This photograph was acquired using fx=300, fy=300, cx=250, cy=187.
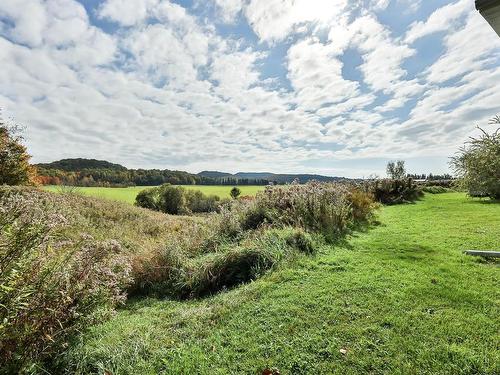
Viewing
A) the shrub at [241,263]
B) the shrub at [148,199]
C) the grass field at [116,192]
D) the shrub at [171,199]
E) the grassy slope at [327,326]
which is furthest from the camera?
the shrub at [171,199]

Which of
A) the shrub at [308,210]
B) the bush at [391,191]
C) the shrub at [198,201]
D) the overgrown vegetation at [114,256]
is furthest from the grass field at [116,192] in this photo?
the bush at [391,191]

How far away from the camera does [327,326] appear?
3.52 metres

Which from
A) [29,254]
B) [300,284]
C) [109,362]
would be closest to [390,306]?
[300,284]

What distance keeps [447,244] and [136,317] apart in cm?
656

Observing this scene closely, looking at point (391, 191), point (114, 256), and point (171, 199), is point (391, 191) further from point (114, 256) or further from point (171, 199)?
point (171, 199)

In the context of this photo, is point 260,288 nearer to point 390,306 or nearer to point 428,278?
point 390,306

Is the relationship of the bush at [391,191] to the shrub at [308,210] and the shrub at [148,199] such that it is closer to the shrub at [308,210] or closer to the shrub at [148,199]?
the shrub at [308,210]

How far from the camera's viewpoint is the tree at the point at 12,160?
71.7 ft

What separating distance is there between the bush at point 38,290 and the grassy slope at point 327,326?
34 cm

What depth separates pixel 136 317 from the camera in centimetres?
433

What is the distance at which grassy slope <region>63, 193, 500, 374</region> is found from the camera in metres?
2.93

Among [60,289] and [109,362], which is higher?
[60,289]

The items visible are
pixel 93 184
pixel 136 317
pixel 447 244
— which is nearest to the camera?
pixel 136 317

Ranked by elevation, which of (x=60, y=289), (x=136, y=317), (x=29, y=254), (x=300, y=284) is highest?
(x=29, y=254)
